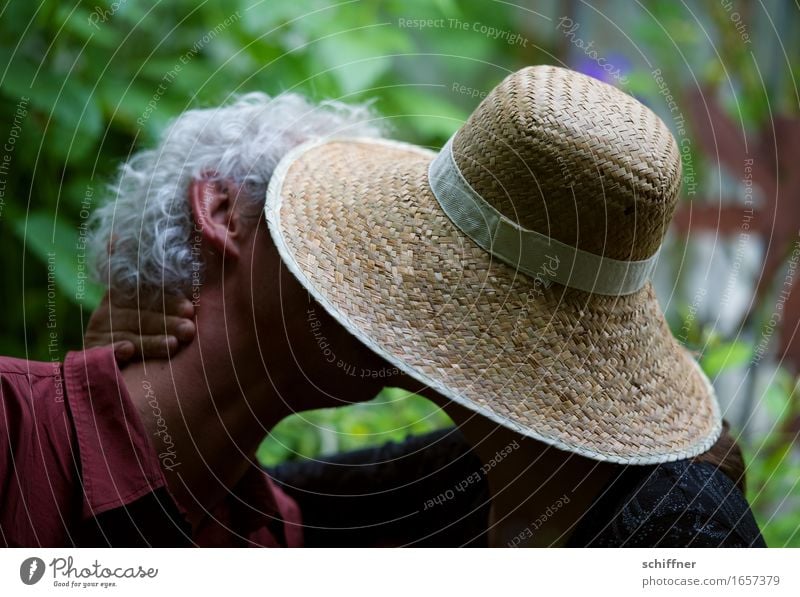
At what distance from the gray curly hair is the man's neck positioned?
0.19 feet

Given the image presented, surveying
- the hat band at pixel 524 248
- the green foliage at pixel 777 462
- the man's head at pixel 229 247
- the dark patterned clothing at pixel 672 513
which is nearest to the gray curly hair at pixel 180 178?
the man's head at pixel 229 247

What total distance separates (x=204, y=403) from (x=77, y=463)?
0.11 m

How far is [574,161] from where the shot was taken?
1.88 ft

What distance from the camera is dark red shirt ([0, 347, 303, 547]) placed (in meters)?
0.61

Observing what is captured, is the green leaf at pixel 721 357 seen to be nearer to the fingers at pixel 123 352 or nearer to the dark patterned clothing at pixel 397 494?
the dark patterned clothing at pixel 397 494

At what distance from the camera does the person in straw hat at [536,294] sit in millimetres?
588

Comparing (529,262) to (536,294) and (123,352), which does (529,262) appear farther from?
(123,352)

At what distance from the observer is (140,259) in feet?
2.41

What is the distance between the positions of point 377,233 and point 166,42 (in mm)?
616

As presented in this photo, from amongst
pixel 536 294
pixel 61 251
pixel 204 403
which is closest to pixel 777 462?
pixel 536 294

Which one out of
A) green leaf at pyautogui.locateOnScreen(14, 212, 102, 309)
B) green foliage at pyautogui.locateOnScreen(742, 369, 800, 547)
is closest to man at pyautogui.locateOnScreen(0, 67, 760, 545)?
green leaf at pyautogui.locateOnScreen(14, 212, 102, 309)

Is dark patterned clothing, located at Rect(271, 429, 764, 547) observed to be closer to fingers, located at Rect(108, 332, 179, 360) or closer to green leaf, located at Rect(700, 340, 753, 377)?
fingers, located at Rect(108, 332, 179, 360)
